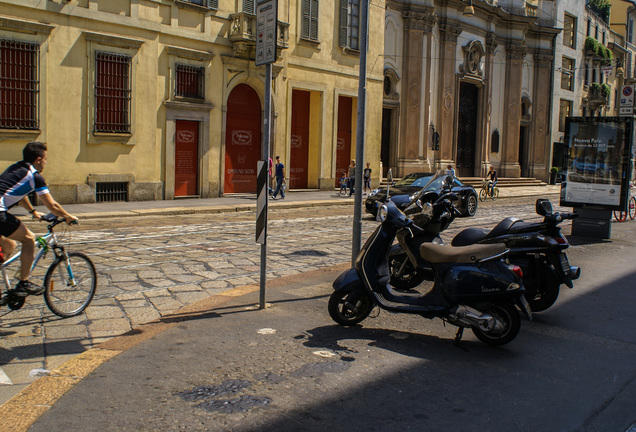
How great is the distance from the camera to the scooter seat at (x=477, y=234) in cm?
694

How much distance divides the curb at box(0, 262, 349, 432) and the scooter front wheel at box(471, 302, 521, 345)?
2881 mm

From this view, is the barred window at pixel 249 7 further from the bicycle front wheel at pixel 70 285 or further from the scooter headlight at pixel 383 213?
the scooter headlight at pixel 383 213

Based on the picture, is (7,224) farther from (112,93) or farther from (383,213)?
(112,93)

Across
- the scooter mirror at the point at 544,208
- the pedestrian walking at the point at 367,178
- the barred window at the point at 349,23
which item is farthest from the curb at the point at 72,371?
the barred window at the point at 349,23

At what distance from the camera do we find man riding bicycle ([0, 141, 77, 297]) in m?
5.57

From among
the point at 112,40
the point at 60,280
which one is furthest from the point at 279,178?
the point at 60,280

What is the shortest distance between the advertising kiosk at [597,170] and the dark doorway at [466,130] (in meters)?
24.2

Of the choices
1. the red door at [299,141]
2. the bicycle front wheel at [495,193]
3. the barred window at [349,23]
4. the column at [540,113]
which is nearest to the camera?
the red door at [299,141]

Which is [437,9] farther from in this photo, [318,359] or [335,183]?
[318,359]

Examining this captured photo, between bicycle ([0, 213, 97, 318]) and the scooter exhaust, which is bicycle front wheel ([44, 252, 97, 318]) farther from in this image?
the scooter exhaust

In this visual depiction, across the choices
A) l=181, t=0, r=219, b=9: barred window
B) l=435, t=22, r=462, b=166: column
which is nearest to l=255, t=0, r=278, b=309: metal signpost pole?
l=181, t=0, r=219, b=9: barred window

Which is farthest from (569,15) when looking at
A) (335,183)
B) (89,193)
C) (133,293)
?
(133,293)

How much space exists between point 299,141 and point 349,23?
5.71 meters

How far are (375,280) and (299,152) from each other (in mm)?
20563
